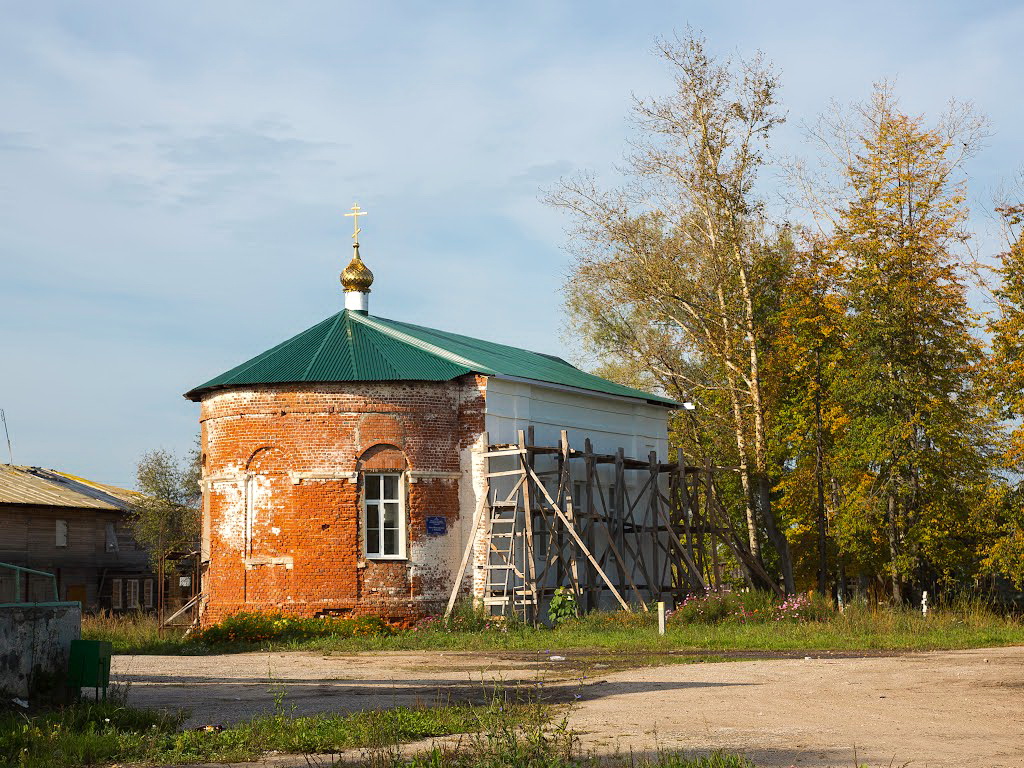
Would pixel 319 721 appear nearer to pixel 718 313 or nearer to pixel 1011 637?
pixel 1011 637

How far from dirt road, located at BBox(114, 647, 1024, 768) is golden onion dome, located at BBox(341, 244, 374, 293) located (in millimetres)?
11764

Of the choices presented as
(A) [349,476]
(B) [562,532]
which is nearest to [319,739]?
(A) [349,476]

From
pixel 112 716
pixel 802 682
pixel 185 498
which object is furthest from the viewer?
pixel 185 498

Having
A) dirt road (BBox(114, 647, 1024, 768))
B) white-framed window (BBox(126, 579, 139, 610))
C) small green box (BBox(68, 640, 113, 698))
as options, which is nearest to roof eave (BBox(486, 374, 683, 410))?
dirt road (BBox(114, 647, 1024, 768))

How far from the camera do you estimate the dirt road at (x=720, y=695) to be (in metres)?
9.22

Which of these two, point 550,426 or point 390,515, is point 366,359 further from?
point 550,426

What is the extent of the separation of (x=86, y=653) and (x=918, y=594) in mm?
25105

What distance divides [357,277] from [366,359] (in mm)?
4136

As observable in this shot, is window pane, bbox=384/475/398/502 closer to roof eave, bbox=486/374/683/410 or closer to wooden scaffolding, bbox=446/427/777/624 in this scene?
wooden scaffolding, bbox=446/427/777/624

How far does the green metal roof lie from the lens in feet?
82.1

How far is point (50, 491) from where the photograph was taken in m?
47.4

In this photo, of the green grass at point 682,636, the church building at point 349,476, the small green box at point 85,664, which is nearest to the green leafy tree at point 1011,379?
the green grass at point 682,636

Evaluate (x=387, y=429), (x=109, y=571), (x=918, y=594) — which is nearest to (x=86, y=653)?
(x=387, y=429)

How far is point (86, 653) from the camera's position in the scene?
1212cm
